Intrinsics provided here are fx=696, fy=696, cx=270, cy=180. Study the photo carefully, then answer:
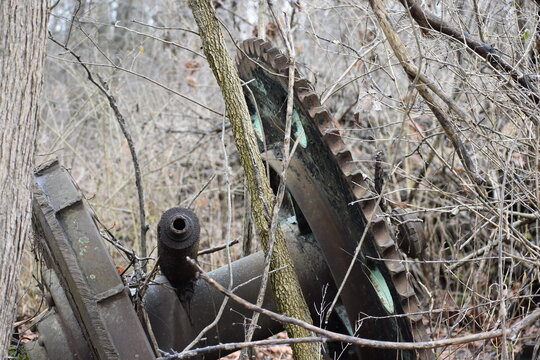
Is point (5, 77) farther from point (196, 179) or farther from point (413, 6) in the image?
point (196, 179)

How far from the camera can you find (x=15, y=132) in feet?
8.31

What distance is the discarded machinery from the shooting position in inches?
120

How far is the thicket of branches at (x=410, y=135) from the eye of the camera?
3.67 m

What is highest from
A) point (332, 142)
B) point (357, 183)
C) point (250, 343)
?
point (332, 142)

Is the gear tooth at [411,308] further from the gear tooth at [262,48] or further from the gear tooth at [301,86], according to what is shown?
the gear tooth at [262,48]

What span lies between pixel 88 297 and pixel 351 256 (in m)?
1.25

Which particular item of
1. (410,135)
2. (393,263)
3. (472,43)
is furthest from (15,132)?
(410,135)

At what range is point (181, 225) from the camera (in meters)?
3.34

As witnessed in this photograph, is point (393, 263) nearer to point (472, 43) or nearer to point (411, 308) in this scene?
point (411, 308)

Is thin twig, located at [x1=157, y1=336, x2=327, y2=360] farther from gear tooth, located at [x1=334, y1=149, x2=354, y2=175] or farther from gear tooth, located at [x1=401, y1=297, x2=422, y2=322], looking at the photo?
gear tooth, located at [x1=334, y1=149, x2=354, y2=175]

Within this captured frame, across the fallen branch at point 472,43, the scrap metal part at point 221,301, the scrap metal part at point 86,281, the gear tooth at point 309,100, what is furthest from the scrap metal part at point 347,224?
the scrap metal part at point 86,281

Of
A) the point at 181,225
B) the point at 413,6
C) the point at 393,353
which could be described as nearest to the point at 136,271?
the point at 181,225

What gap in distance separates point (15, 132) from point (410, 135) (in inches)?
111

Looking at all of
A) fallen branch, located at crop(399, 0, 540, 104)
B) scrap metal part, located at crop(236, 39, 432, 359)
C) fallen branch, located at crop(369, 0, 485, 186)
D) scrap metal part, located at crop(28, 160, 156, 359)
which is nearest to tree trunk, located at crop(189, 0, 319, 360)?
scrap metal part, located at crop(236, 39, 432, 359)
